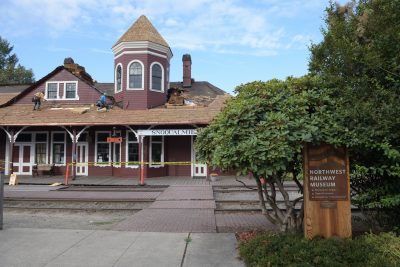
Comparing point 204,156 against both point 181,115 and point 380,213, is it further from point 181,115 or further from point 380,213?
point 181,115

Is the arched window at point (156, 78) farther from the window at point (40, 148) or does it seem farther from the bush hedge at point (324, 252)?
the bush hedge at point (324, 252)

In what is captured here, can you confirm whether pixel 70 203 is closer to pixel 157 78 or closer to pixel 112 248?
pixel 112 248

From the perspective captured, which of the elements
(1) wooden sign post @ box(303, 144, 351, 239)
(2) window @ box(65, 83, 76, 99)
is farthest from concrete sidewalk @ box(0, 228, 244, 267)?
(2) window @ box(65, 83, 76, 99)

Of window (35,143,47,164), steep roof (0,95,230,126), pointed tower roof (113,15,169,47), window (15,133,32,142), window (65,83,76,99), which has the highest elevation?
pointed tower roof (113,15,169,47)

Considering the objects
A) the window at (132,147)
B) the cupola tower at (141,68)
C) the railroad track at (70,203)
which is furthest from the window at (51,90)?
the railroad track at (70,203)

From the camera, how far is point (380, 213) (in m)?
6.96

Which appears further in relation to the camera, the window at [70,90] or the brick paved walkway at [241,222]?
the window at [70,90]

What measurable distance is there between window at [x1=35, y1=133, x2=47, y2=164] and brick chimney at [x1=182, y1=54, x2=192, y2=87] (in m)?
11.4

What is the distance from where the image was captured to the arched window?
24.1 m

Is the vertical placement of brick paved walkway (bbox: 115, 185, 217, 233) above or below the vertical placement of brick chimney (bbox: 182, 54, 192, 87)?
below

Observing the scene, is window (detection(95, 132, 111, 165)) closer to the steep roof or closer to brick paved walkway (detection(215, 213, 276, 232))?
the steep roof

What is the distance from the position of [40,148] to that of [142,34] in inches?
378

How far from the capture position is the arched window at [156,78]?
2409cm

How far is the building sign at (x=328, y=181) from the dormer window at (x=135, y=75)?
18498mm
